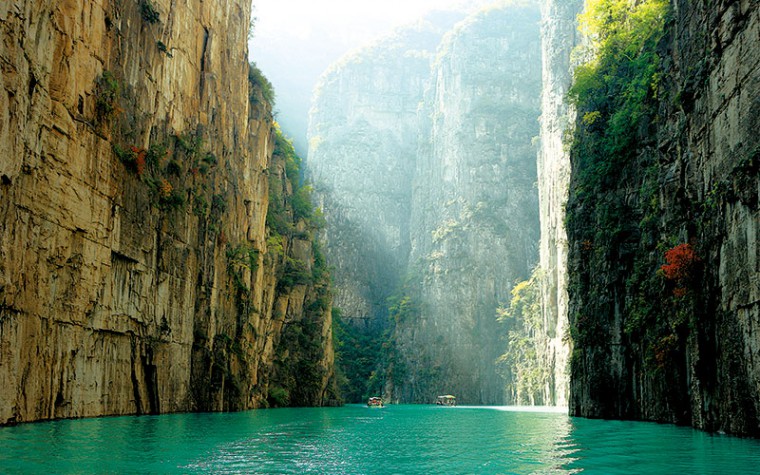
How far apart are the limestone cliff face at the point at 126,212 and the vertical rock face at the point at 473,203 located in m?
62.1

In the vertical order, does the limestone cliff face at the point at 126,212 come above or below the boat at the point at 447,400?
above

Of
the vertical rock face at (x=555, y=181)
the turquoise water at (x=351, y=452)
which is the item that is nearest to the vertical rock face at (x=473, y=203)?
the vertical rock face at (x=555, y=181)

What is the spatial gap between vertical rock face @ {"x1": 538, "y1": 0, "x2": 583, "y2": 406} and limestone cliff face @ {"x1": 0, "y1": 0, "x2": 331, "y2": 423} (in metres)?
38.1

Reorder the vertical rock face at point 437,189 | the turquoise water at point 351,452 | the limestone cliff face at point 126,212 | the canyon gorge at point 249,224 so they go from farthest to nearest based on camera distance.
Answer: the vertical rock face at point 437,189, the limestone cliff face at point 126,212, the canyon gorge at point 249,224, the turquoise water at point 351,452

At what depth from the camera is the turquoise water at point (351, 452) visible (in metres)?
13.4

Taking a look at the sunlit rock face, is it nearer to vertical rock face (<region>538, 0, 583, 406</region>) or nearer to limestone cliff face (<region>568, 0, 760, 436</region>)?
vertical rock face (<region>538, 0, 583, 406</region>)

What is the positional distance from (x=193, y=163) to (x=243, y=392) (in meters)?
15.4

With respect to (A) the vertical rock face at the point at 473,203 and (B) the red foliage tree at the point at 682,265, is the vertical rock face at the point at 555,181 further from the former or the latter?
(B) the red foliage tree at the point at 682,265

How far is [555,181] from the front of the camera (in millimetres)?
87000

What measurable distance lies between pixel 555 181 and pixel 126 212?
66.1 metres

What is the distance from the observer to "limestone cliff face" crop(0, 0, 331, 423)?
21.4 meters

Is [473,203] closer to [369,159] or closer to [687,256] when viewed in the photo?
[369,159]

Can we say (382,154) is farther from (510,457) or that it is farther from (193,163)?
(510,457)

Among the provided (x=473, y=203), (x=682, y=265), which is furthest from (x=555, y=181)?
(x=682, y=265)
